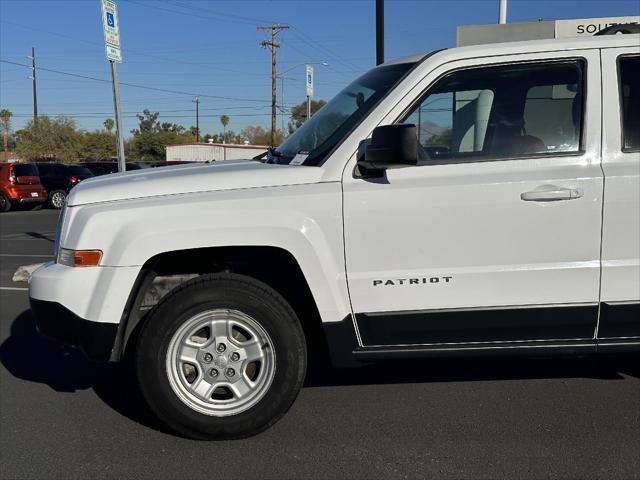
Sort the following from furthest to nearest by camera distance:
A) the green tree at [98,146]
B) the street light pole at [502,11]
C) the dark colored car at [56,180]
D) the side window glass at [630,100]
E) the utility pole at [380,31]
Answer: the green tree at [98,146] → the dark colored car at [56,180] → the street light pole at [502,11] → the utility pole at [380,31] → the side window glass at [630,100]

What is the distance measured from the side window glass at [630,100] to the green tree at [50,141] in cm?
6407

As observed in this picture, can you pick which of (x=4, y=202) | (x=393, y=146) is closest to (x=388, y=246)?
(x=393, y=146)

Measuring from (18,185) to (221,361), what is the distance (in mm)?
20682

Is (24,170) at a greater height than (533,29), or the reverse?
(533,29)

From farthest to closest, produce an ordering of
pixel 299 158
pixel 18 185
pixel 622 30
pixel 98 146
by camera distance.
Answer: pixel 98 146 → pixel 18 185 → pixel 622 30 → pixel 299 158

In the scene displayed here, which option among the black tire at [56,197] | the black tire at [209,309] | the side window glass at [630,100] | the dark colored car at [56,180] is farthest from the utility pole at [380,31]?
the black tire at [56,197]

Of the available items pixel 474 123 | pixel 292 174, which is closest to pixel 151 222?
pixel 292 174

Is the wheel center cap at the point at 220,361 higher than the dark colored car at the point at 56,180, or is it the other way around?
the dark colored car at the point at 56,180

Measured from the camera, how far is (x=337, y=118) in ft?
12.2

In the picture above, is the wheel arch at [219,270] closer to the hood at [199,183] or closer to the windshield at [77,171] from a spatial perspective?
the hood at [199,183]

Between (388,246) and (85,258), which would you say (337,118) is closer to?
(388,246)

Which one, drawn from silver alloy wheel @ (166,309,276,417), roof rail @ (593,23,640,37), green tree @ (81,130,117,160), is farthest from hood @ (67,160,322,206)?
green tree @ (81,130,117,160)

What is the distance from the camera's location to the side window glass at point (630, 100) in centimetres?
325

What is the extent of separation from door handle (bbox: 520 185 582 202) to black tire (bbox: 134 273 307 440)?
1434 mm
